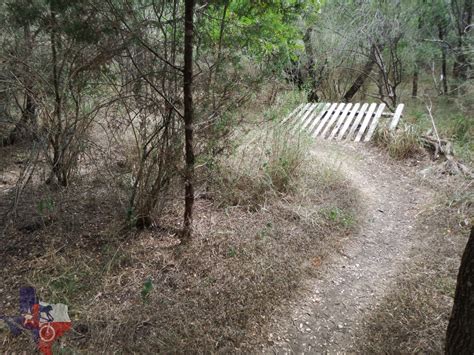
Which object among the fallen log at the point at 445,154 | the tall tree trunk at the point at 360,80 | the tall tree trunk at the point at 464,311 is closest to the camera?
the tall tree trunk at the point at 464,311

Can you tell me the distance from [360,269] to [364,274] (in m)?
0.07

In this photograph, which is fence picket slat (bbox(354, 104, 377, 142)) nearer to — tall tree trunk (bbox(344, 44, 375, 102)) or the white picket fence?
the white picket fence

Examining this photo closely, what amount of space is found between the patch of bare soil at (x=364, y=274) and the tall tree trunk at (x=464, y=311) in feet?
1.32

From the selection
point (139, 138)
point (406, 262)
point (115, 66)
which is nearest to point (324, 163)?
point (406, 262)

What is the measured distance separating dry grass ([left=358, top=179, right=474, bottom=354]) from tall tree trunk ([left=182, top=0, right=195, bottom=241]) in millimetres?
1714

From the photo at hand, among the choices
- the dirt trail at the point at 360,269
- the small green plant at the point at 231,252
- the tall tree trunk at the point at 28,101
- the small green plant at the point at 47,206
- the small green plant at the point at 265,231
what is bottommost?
the dirt trail at the point at 360,269

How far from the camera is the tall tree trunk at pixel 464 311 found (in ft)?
5.28

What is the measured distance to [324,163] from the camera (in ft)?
15.6

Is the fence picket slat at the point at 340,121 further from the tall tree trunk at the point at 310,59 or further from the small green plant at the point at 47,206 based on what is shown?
the small green plant at the point at 47,206

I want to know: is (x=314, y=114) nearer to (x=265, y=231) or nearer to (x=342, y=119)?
(x=342, y=119)

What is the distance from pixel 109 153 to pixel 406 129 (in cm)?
511

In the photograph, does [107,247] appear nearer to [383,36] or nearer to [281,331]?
[281,331]

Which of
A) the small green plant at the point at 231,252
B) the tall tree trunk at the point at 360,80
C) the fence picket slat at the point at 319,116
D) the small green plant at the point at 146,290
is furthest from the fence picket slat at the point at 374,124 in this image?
the small green plant at the point at 146,290

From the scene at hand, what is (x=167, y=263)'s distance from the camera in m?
2.72
